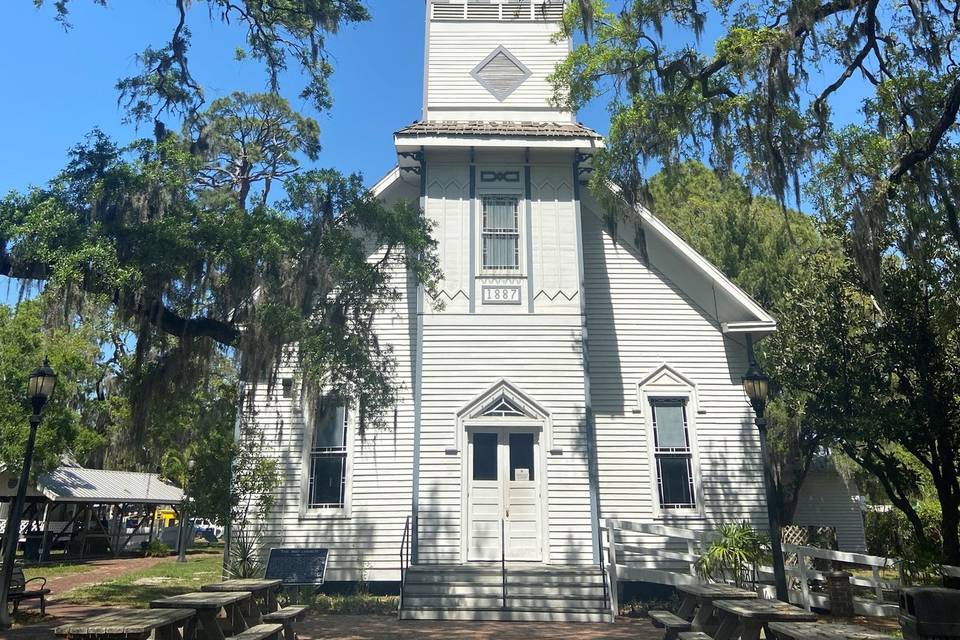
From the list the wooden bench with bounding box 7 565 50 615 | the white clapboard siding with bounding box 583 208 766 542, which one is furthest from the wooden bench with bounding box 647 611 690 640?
the wooden bench with bounding box 7 565 50 615

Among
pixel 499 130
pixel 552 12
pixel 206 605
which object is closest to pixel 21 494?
pixel 206 605

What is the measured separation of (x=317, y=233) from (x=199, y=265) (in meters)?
1.77

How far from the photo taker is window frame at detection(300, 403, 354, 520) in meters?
13.1

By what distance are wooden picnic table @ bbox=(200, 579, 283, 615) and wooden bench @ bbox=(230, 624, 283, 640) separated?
34.6 inches

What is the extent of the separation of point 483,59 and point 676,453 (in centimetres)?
982

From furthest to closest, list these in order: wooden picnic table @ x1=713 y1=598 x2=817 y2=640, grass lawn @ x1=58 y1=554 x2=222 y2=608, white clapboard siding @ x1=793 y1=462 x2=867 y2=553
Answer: white clapboard siding @ x1=793 y1=462 x2=867 y2=553 < grass lawn @ x1=58 y1=554 x2=222 y2=608 < wooden picnic table @ x1=713 y1=598 x2=817 y2=640

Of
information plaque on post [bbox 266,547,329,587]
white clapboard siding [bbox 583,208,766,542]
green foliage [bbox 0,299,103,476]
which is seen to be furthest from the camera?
green foliage [bbox 0,299,103,476]

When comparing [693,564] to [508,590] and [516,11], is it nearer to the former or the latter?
[508,590]

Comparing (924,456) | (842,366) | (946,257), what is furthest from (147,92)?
(924,456)

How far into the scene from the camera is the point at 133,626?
5488 millimetres

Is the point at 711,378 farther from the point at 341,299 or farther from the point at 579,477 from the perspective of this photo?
the point at 341,299

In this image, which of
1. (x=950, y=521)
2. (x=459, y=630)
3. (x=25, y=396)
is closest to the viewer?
(x=459, y=630)

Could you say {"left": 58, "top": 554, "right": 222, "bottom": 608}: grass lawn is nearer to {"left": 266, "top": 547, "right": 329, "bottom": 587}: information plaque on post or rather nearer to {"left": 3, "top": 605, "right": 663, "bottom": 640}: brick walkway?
{"left": 3, "top": 605, "right": 663, "bottom": 640}: brick walkway

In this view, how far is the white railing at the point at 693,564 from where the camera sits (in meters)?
10.4
